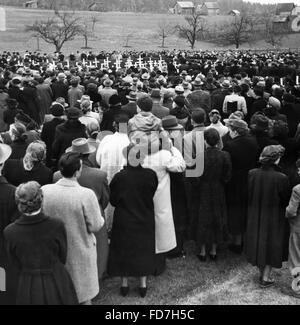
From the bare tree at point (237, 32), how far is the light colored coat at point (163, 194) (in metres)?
61.7

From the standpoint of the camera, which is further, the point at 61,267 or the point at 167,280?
the point at 167,280

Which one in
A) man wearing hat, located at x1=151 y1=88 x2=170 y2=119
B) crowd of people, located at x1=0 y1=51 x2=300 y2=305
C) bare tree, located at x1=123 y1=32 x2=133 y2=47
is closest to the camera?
crowd of people, located at x1=0 y1=51 x2=300 y2=305

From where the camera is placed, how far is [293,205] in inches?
192

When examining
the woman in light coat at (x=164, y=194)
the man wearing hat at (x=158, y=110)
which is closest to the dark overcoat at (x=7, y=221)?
the woman in light coat at (x=164, y=194)

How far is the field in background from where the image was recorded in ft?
181

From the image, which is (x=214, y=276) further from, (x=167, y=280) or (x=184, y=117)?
(x=184, y=117)

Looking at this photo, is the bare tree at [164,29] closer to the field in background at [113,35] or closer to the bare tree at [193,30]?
the field in background at [113,35]

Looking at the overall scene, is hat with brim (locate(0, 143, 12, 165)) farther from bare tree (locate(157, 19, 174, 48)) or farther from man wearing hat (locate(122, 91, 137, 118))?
bare tree (locate(157, 19, 174, 48))

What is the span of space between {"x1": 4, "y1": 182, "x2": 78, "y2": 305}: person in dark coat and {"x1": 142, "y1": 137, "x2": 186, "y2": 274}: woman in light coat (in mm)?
1706

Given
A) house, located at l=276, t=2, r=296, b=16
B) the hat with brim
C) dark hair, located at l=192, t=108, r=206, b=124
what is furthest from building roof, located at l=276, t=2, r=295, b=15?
the hat with brim

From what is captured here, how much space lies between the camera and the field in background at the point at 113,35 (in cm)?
5519

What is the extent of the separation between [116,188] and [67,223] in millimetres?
830

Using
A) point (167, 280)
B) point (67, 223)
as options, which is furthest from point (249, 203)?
point (67, 223)

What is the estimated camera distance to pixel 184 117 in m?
7.73
